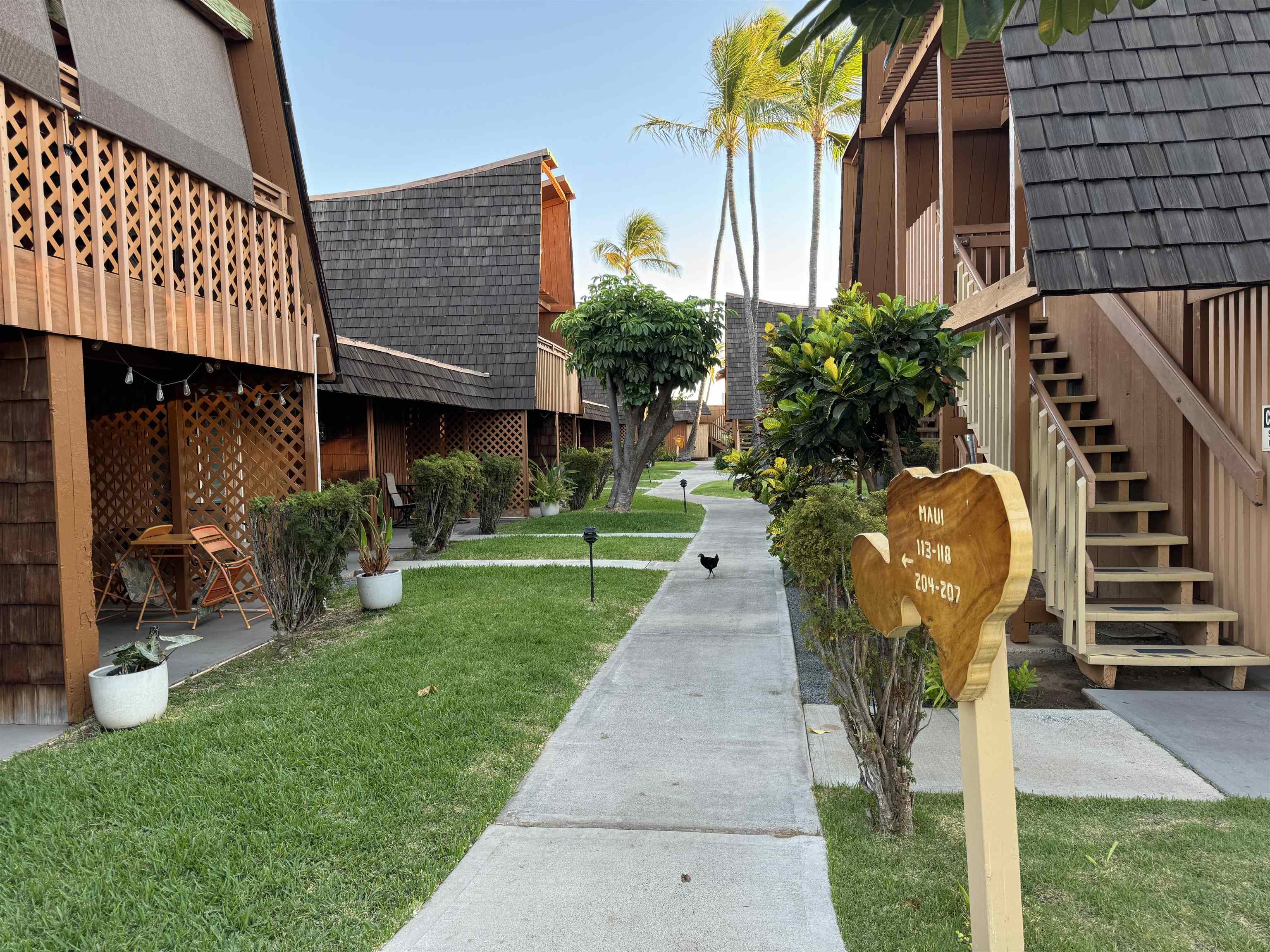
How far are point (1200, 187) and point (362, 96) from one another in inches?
1073

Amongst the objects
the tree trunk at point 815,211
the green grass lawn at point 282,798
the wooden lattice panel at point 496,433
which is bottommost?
the green grass lawn at point 282,798

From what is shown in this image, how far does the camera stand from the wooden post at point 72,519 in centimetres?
452

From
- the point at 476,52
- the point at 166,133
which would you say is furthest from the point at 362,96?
the point at 166,133

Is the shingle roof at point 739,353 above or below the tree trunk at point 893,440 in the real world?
above

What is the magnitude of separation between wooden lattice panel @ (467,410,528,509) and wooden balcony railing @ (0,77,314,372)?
8.39 m

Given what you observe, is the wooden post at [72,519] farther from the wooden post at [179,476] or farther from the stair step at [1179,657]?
the stair step at [1179,657]

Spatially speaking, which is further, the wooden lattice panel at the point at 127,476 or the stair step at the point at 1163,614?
the wooden lattice panel at the point at 127,476

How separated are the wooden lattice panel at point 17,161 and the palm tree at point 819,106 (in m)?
20.0

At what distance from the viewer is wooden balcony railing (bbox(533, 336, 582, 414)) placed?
1641cm

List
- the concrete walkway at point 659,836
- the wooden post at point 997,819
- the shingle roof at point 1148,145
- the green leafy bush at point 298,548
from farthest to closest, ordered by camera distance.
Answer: the green leafy bush at point 298,548
the shingle roof at point 1148,145
the concrete walkway at point 659,836
the wooden post at point 997,819

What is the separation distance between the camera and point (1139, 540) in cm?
556

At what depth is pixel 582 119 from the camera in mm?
29688

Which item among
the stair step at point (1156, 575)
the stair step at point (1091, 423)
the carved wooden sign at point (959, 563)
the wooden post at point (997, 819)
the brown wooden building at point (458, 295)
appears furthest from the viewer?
the brown wooden building at point (458, 295)

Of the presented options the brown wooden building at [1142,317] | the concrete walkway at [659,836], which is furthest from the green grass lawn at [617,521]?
the concrete walkway at [659,836]
